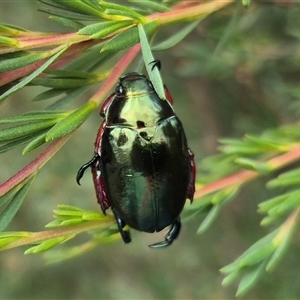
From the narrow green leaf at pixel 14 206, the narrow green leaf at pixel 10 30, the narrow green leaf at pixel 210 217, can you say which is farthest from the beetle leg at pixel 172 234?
the narrow green leaf at pixel 10 30

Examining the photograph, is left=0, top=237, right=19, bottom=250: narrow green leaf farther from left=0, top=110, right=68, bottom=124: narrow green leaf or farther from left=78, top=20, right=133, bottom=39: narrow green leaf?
left=78, top=20, right=133, bottom=39: narrow green leaf

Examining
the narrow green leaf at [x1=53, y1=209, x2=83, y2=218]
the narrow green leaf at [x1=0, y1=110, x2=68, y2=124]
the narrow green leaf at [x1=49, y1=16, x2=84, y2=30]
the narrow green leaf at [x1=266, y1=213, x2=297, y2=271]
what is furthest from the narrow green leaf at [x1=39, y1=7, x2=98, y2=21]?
the narrow green leaf at [x1=266, y1=213, x2=297, y2=271]

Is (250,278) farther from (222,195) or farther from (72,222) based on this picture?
(72,222)

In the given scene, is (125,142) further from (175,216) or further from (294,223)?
(294,223)

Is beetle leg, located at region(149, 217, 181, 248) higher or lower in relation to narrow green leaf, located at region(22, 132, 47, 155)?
lower

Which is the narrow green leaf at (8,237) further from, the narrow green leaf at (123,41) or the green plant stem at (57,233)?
the narrow green leaf at (123,41)
